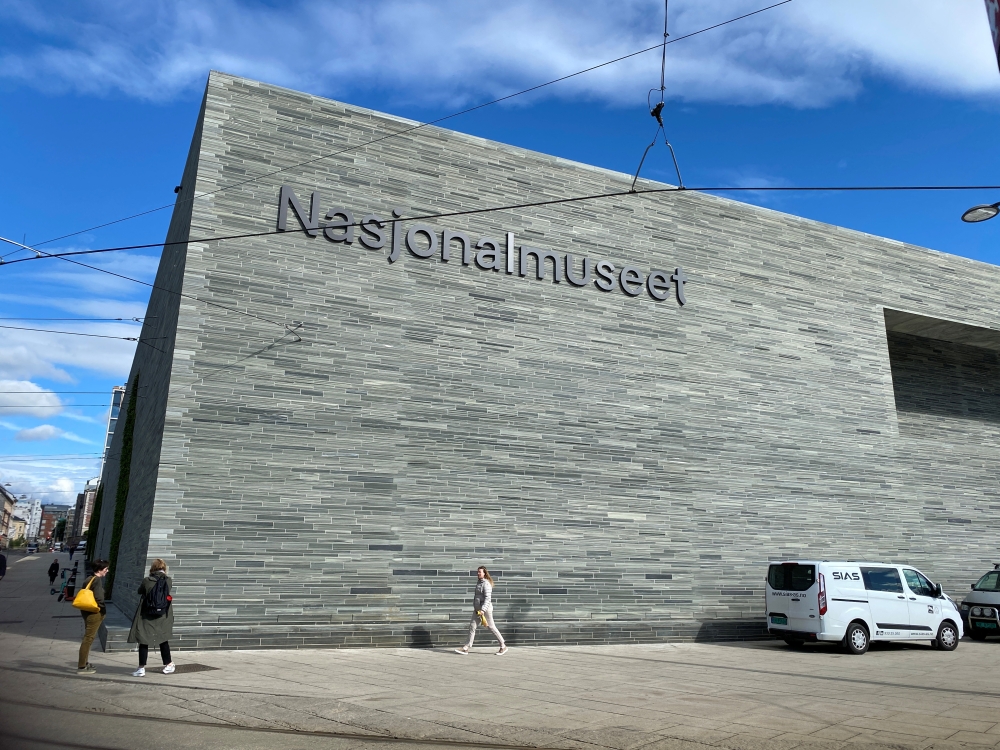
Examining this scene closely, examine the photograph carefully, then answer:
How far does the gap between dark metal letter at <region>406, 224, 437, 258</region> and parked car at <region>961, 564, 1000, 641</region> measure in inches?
533

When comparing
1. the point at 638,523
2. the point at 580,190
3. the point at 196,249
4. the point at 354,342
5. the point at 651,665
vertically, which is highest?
the point at 580,190

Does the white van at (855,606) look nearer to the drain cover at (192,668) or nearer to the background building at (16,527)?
the drain cover at (192,668)

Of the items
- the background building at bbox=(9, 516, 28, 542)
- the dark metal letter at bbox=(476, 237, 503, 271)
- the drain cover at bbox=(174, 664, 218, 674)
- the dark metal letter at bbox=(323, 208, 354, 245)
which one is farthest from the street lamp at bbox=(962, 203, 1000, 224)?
the background building at bbox=(9, 516, 28, 542)

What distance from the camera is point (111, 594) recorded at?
19.6 meters

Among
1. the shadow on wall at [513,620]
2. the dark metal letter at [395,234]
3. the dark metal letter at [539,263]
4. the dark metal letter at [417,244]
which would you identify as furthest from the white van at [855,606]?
the dark metal letter at [395,234]

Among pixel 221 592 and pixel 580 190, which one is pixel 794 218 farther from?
pixel 221 592

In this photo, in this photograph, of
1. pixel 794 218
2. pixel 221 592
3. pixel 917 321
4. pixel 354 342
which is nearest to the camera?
pixel 221 592

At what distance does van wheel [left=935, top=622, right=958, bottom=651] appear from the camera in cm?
1355

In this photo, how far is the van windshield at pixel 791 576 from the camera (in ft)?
41.6

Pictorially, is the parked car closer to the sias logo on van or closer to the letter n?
the sias logo on van

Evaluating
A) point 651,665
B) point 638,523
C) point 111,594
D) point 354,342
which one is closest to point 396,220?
point 354,342

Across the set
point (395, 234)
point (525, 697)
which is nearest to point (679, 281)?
point (395, 234)

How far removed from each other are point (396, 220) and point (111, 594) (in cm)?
1381

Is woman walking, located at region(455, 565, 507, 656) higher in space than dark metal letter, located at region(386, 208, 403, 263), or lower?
lower
